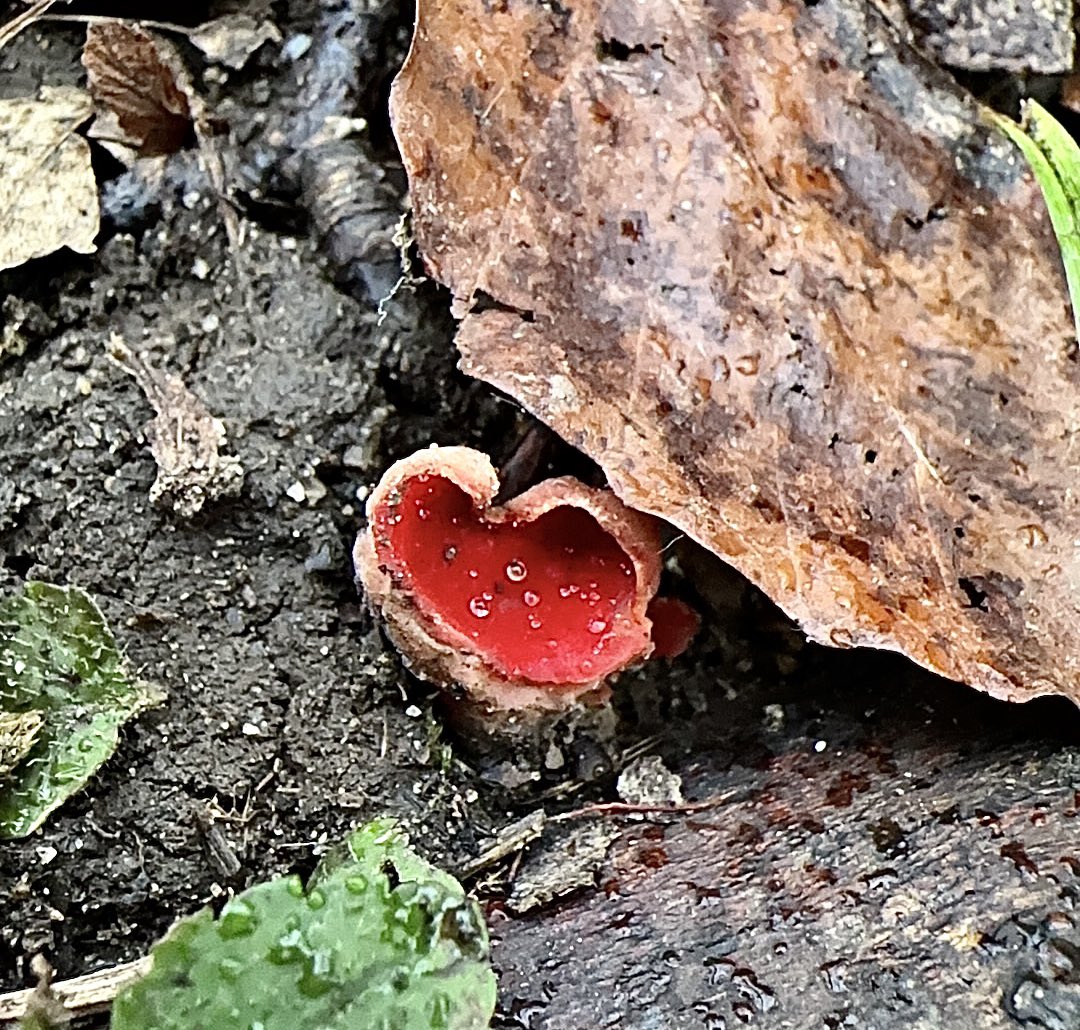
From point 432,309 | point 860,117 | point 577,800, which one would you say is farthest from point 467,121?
point 577,800

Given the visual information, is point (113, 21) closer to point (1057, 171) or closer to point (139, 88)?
point (139, 88)

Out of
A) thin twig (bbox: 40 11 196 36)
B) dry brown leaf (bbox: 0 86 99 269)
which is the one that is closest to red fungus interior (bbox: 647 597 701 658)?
dry brown leaf (bbox: 0 86 99 269)

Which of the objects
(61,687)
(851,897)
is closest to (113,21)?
(61,687)

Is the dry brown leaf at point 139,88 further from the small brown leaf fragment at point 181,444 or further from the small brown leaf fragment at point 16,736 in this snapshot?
the small brown leaf fragment at point 16,736

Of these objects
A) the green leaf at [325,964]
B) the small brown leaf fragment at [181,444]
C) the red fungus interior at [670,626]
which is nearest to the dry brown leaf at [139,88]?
the small brown leaf fragment at [181,444]

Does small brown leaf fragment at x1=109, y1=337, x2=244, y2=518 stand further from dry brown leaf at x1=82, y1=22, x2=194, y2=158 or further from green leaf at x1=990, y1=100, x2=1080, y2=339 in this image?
green leaf at x1=990, y1=100, x2=1080, y2=339

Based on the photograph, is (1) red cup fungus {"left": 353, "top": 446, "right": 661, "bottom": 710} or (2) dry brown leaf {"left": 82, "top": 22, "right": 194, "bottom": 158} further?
(2) dry brown leaf {"left": 82, "top": 22, "right": 194, "bottom": 158}

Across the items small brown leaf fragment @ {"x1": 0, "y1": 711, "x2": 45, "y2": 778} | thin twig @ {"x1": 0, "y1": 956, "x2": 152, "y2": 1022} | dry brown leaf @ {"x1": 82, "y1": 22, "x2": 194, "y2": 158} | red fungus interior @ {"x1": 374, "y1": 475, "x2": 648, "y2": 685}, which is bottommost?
thin twig @ {"x1": 0, "y1": 956, "x2": 152, "y2": 1022}
